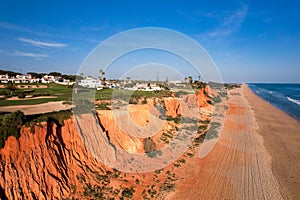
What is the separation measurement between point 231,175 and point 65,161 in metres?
10.2

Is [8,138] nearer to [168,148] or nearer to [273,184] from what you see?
[168,148]

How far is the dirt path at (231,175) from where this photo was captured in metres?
11.2

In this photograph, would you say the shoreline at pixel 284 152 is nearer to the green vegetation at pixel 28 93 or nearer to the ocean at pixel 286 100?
the ocean at pixel 286 100

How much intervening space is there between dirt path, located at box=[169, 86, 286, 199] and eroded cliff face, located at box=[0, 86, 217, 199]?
68.0 inches

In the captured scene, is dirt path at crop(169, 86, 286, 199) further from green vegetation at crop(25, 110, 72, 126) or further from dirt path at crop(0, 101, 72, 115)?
dirt path at crop(0, 101, 72, 115)

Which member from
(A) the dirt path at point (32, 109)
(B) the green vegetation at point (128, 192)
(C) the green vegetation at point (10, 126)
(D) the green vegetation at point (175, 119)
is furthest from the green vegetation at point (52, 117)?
(D) the green vegetation at point (175, 119)

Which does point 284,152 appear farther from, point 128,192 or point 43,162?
point 43,162

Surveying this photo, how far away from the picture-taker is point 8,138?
8.63 m

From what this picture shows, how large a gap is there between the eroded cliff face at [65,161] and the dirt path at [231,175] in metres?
1.73

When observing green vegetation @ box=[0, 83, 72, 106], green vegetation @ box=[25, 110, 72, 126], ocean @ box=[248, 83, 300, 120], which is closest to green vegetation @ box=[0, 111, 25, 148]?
green vegetation @ box=[25, 110, 72, 126]

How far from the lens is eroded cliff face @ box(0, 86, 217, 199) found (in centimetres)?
833

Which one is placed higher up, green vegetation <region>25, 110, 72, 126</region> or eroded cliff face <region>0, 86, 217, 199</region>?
green vegetation <region>25, 110, 72, 126</region>

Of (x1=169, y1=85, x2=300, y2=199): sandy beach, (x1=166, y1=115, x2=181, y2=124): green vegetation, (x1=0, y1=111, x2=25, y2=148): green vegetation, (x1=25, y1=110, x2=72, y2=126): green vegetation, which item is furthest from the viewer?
(x1=166, y1=115, x2=181, y2=124): green vegetation

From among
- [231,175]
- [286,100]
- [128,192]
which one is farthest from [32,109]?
[286,100]
